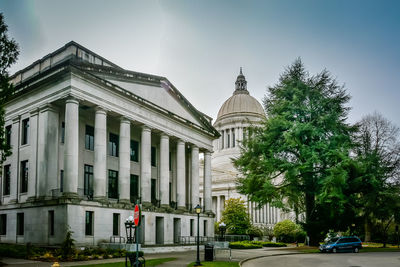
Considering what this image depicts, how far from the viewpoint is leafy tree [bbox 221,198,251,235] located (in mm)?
63344

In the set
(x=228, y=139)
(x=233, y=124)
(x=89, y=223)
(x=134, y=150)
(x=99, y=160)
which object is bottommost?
(x=89, y=223)

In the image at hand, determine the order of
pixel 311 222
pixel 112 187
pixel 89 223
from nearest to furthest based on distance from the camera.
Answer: pixel 89 223 < pixel 112 187 < pixel 311 222

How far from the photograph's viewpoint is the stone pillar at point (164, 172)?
4037 cm

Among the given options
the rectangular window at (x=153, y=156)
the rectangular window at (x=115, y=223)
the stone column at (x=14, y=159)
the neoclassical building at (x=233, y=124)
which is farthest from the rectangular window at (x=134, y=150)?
the neoclassical building at (x=233, y=124)

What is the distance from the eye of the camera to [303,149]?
38281 mm

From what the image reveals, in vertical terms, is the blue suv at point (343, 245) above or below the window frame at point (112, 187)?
below

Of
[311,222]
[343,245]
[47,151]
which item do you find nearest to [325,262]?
[311,222]

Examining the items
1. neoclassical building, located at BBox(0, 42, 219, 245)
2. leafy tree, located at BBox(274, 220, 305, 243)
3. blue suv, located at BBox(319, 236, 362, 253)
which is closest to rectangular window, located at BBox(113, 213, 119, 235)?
neoclassical building, located at BBox(0, 42, 219, 245)

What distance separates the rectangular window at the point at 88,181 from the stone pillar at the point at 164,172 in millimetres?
7200

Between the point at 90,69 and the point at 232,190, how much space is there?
55865 mm

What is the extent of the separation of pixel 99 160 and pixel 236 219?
1401 inches

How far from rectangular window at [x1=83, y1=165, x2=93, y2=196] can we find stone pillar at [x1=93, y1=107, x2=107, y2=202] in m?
3.60

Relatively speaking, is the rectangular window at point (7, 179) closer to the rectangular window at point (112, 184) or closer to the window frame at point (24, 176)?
the window frame at point (24, 176)

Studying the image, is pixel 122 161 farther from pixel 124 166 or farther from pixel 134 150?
pixel 134 150
